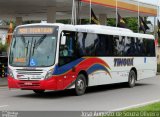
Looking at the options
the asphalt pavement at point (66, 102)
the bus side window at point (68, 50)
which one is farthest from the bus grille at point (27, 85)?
the bus side window at point (68, 50)

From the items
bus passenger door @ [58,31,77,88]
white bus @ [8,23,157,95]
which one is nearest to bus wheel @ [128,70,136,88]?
white bus @ [8,23,157,95]

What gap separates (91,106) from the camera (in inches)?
579

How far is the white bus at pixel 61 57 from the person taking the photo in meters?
17.0

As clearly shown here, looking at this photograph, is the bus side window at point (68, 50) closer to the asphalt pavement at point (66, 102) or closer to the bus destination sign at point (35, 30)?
the bus destination sign at point (35, 30)

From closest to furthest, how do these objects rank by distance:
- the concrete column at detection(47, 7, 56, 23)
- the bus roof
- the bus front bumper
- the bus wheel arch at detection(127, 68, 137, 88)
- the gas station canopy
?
the bus front bumper → the bus roof → the bus wheel arch at detection(127, 68, 137, 88) → the gas station canopy → the concrete column at detection(47, 7, 56, 23)

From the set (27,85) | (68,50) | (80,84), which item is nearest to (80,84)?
(80,84)

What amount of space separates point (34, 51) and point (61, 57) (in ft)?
3.36

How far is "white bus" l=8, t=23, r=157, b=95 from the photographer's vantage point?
55.9ft

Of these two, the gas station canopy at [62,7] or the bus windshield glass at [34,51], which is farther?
the gas station canopy at [62,7]

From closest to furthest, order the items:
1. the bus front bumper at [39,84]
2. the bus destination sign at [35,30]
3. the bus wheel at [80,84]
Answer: the bus front bumper at [39,84], the bus destination sign at [35,30], the bus wheel at [80,84]

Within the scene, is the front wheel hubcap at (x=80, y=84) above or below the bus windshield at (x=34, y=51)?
below

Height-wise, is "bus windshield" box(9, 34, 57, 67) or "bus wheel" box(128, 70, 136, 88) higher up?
"bus windshield" box(9, 34, 57, 67)

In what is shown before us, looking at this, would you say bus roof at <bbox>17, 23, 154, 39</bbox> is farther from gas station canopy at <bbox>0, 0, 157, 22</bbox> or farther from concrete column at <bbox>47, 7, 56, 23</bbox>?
concrete column at <bbox>47, 7, 56, 23</bbox>

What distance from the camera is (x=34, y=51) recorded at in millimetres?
17266
